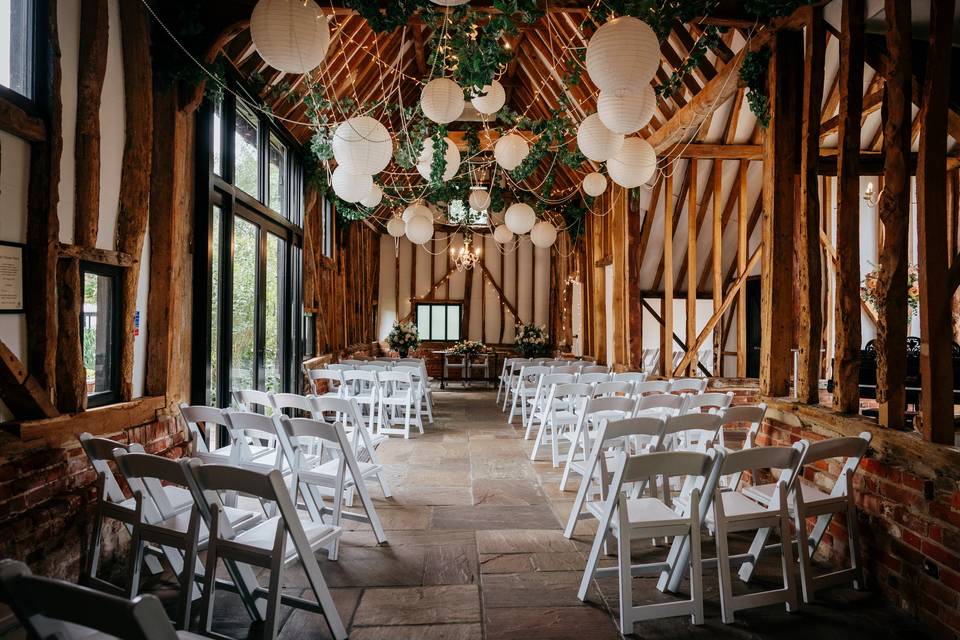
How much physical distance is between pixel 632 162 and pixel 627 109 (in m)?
1.24

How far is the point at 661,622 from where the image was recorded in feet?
8.50

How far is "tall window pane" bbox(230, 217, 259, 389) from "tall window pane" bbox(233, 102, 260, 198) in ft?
1.39

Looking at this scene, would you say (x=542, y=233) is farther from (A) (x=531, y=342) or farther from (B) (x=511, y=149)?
(A) (x=531, y=342)

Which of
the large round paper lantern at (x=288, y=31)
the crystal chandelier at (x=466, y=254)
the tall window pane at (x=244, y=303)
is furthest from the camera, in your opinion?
the crystal chandelier at (x=466, y=254)

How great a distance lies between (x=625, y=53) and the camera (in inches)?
113

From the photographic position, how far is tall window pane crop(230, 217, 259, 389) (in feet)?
18.7

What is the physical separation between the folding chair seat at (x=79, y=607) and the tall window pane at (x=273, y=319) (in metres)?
5.68

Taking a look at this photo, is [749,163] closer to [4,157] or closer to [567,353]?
[567,353]

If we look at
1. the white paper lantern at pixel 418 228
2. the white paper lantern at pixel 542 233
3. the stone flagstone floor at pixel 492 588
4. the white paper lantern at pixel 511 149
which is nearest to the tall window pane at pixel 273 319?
the white paper lantern at pixel 418 228

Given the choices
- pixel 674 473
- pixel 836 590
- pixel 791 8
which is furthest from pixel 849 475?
pixel 791 8

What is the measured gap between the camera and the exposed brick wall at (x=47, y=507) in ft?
8.53

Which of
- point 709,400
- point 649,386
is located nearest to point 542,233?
point 649,386

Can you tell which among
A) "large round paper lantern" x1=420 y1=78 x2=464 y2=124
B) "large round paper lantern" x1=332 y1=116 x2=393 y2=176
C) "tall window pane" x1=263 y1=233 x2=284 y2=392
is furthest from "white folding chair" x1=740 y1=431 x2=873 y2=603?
"tall window pane" x1=263 y1=233 x2=284 y2=392

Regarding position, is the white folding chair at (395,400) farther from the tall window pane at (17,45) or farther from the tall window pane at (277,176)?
Answer: the tall window pane at (17,45)
